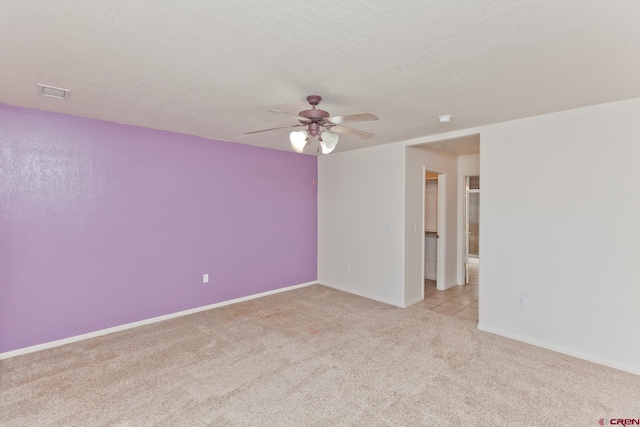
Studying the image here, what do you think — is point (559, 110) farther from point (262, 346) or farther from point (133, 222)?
point (133, 222)

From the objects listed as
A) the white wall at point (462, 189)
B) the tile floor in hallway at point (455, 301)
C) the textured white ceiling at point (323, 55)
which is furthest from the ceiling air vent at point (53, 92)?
the white wall at point (462, 189)

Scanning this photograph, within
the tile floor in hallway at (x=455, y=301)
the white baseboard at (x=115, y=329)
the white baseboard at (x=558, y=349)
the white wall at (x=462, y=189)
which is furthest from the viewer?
the white wall at (x=462, y=189)

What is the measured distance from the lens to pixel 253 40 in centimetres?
178

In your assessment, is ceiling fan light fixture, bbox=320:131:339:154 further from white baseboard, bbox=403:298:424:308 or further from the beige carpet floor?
white baseboard, bbox=403:298:424:308

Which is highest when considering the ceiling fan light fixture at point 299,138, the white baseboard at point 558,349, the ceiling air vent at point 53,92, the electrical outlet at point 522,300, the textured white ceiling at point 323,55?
the ceiling air vent at point 53,92

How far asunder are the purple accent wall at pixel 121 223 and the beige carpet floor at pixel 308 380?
18.2 inches

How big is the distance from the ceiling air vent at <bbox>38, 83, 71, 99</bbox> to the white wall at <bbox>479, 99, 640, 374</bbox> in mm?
4201

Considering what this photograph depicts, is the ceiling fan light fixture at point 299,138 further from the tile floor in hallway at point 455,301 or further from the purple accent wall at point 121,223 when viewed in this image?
the tile floor in hallway at point 455,301

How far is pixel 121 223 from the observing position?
3652 mm

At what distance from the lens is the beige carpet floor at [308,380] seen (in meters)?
2.16

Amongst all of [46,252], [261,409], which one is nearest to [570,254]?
[261,409]

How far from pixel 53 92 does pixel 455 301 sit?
17.6 feet

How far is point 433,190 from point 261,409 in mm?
5120

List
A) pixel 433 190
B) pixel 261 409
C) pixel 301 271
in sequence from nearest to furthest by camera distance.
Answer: pixel 261 409 → pixel 301 271 → pixel 433 190
